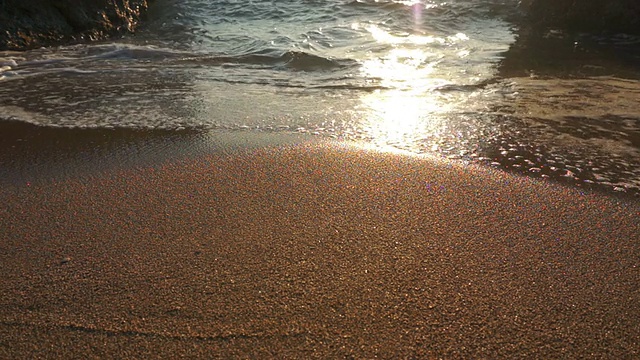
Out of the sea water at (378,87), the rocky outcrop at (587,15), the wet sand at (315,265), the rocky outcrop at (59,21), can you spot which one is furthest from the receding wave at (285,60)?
the rocky outcrop at (587,15)

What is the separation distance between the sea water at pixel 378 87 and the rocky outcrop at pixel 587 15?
0.92 feet

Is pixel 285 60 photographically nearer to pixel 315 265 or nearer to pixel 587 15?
pixel 315 265

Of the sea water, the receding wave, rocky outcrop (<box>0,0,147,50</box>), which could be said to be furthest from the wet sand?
rocky outcrop (<box>0,0,147,50</box>)

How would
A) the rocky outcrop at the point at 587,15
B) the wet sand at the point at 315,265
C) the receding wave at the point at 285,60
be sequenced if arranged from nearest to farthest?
the wet sand at the point at 315,265 < the receding wave at the point at 285,60 < the rocky outcrop at the point at 587,15

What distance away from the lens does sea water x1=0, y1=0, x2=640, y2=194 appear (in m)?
2.75

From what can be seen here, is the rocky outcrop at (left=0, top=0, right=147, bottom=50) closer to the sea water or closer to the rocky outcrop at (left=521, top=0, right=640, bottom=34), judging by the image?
the sea water

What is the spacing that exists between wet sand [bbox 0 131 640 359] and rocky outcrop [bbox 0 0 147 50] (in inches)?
184

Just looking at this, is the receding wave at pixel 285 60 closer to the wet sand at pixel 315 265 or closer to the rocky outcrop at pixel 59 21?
the rocky outcrop at pixel 59 21

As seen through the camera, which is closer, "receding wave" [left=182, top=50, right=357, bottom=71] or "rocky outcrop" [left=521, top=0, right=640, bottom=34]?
"receding wave" [left=182, top=50, right=357, bottom=71]

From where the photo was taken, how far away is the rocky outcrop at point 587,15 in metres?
6.26

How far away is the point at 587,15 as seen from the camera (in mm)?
6660

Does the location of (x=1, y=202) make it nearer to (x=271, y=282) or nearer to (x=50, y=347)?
(x=50, y=347)

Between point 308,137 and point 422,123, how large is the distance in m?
0.78

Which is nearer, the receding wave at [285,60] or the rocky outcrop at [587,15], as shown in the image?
the receding wave at [285,60]
